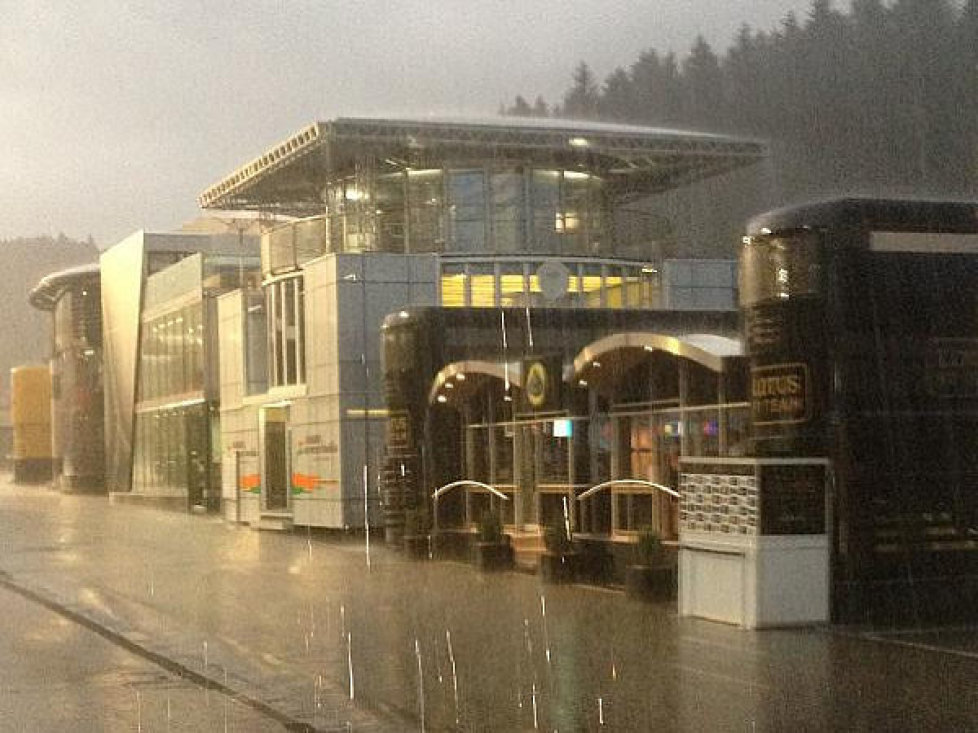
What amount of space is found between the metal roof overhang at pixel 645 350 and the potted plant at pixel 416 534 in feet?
16.0

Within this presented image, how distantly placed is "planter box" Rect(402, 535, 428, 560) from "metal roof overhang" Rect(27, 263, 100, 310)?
50.1 meters

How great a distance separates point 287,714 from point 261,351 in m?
31.4

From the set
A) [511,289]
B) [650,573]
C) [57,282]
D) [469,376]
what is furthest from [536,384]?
[57,282]

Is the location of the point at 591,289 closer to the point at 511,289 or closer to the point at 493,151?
the point at 511,289

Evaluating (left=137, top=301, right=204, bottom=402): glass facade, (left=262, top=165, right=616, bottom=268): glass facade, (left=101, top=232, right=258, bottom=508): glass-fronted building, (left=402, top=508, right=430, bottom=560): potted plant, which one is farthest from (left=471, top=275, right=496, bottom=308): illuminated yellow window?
(left=137, top=301, right=204, bottom=402): glass facade

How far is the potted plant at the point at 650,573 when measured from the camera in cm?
1825

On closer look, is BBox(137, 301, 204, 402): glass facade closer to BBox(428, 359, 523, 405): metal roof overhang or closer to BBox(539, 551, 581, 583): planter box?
BBox(428, 359, 523, 405): metal roof overhang

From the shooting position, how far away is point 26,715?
11094 millimetres

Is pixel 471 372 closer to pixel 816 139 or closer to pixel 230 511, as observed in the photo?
pixel 230 511

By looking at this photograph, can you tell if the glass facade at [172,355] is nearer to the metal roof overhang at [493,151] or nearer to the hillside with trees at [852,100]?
the metal roof overhang at [493,151]

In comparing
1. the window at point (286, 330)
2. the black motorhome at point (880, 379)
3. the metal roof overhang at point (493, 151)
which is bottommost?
the black motorhome at point (880, 379)

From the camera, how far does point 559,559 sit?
69.3ft

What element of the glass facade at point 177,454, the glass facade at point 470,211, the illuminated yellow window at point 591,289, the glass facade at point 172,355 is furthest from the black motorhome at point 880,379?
the glass facade at point 172,355

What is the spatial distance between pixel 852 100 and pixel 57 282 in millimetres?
38010
